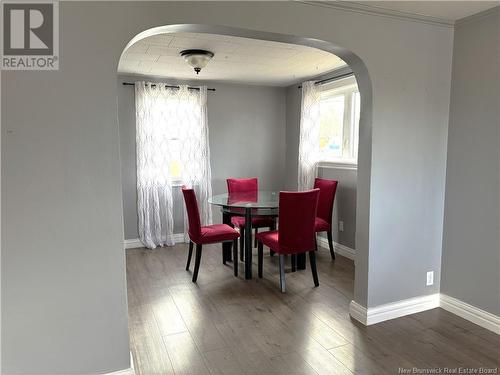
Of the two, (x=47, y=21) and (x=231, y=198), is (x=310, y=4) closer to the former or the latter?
(x=47, y=21)

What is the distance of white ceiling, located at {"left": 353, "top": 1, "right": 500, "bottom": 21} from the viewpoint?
93.4 inches

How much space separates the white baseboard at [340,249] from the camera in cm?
442

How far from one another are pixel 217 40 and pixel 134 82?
204cm

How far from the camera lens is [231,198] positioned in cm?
421

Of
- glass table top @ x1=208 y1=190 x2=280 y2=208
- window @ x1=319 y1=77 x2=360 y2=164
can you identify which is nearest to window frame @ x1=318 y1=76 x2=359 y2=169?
window @ x1=319 y1=77 x2=360 y2=164

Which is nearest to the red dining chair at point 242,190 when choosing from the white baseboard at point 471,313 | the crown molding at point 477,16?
the white baseboard at point 471,313

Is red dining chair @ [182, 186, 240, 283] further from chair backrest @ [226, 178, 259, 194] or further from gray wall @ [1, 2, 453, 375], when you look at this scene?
gray wall @ [1, 2, 453, 375]

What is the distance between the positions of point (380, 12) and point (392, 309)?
221 centimetres

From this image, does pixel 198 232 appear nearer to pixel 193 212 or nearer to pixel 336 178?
pixel 193 212

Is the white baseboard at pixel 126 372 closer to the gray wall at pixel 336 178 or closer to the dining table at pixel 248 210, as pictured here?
the dining table at pixel 248 210

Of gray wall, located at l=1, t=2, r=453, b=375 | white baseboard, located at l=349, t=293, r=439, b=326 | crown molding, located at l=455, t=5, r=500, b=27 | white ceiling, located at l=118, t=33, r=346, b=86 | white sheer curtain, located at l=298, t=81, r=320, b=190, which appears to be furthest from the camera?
white sheer curtain, located at l=298, t=81, r=320, b=190

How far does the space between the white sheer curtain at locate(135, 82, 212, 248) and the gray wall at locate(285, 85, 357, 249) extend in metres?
1.31

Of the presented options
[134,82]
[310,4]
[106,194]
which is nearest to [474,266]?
[310,4]

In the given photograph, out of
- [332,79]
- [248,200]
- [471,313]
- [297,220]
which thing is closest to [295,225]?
[297,220]
